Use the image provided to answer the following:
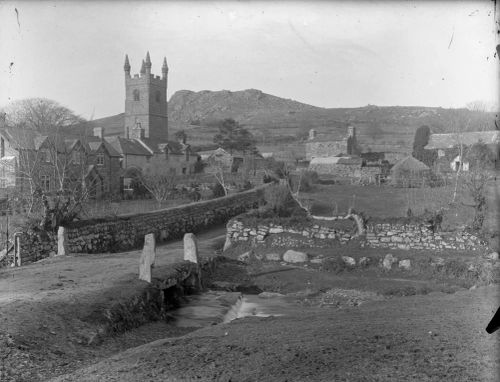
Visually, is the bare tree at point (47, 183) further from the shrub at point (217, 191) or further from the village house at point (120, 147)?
the shrub at point (217, 191)

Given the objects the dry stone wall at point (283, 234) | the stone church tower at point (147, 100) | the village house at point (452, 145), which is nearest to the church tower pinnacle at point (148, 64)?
the stone church tower at point (147, 100)

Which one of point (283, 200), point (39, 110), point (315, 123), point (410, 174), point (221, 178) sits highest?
point (315, 123)

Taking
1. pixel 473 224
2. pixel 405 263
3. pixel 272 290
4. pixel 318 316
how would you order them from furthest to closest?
pixel 473 224
pixel 405 263
pixel 272 290
pixel 318 316

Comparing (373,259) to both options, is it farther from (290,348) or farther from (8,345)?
(8,345)

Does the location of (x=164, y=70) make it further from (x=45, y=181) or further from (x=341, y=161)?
(x=45, y=181)

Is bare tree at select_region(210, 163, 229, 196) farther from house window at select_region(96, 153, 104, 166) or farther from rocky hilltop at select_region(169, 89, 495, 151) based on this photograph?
rocky hilltop at select_region(169, 89, 495, 151)

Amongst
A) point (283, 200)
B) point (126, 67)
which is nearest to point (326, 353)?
point (283, 200)

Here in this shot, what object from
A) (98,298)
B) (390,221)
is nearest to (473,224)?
(390,221)
